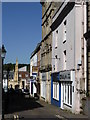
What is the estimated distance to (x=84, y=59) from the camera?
78.5 ft

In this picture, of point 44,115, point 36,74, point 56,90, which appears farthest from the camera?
point 36,74

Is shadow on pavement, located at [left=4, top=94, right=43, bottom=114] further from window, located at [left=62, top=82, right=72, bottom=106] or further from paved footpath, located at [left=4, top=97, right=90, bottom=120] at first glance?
window, located at [left=62, top=82, right=72, bottom=106]

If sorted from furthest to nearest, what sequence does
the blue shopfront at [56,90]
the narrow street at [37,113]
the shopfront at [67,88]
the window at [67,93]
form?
the blue shopfront at [56,90], the window at [67,93], the shopfront at [67,88], the narrow street at [37,113]

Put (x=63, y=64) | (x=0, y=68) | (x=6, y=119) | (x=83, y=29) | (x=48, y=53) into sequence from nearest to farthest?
(x=6, y=119) → (x=0, y=68) → (x=83, y=29) → (x=63, y=64) → (x=48, y=53)

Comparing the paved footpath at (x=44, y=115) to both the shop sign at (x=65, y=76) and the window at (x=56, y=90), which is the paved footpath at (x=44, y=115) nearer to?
the shop sign at (x=65, y=76)

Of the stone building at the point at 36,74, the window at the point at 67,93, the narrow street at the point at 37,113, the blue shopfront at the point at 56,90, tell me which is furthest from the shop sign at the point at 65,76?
the stone building at the point at 36,74

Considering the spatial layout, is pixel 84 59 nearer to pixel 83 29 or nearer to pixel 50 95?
pixel 83 29

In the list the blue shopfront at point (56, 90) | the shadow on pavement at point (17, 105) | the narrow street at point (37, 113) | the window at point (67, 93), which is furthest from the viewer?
the blue shopfront at point (56, 90)

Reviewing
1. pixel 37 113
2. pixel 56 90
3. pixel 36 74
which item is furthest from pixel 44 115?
pixel 36 74

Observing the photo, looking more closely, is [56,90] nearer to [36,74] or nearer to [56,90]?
[56,90]

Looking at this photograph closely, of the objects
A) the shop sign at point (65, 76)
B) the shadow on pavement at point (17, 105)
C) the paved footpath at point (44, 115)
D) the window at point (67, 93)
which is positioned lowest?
the shadow on pavement at point (17, 105)

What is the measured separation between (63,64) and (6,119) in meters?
11.5

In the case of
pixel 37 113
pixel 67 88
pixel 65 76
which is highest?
pixel 65 76

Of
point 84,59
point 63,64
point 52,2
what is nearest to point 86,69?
point 84,59
